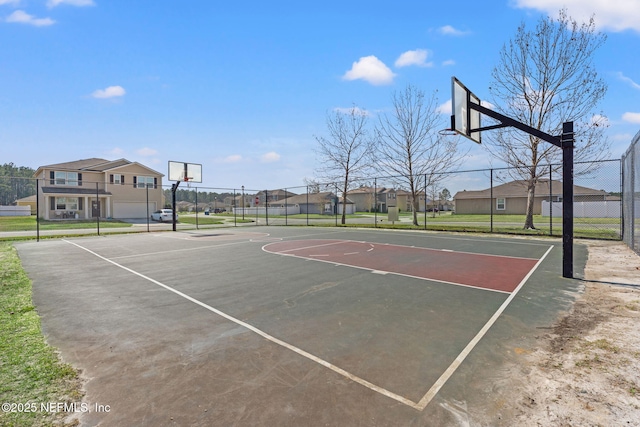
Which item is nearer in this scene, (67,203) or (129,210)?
(67,203)

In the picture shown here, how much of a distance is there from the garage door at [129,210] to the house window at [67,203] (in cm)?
350

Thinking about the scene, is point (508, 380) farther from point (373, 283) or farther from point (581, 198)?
point (581, 198)

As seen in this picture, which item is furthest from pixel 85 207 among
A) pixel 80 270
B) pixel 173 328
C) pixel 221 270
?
pixel 173 328

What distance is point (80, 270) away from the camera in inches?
301

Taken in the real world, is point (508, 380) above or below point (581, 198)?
below

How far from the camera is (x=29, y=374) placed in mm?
2725

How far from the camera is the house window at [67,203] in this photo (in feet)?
103

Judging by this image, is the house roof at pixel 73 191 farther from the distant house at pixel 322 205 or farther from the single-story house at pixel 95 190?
the distant house at pixel 322 205

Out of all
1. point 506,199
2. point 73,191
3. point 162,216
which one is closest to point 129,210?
point 162,216

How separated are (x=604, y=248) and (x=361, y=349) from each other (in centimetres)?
1171

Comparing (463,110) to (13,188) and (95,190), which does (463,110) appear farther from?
(13,188)

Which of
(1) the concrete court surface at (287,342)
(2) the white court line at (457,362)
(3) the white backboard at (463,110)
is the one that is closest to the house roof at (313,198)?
(3) the white backboard at (463,110)

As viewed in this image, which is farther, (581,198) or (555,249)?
(581,198)

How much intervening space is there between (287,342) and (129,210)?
39024 millimetres
